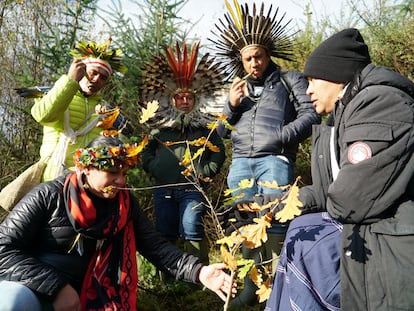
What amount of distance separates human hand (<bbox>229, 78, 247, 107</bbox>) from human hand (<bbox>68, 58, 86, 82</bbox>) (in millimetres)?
1055

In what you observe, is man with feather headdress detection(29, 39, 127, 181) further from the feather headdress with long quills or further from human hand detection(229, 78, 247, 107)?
human hand detection(229, 78, 247, 107)

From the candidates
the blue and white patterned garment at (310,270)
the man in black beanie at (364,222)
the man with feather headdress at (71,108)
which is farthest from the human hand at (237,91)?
the blue and white patterned garment at (310,270)

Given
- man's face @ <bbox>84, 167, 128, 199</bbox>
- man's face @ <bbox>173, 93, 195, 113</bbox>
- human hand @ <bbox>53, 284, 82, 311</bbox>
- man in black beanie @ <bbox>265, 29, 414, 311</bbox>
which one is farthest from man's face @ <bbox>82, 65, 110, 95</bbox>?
man in black beanie @ <bbox>265, 29, 414, 311</bbox>

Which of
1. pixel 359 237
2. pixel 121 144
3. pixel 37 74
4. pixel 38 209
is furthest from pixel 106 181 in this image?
pixel 37 74

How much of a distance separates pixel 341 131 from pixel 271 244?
1.44 m

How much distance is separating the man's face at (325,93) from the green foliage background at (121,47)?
201 centimetres

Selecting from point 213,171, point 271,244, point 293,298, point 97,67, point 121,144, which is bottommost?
A: point 271,244

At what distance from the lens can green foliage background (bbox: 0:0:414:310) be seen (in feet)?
15.0

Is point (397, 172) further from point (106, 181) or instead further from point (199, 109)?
point (199, 109)

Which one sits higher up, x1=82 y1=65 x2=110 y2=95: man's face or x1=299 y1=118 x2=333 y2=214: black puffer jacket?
x1=82 y1=65 x2=110 y2=95: man's face

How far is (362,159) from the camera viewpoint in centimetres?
162

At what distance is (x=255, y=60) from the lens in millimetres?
3254

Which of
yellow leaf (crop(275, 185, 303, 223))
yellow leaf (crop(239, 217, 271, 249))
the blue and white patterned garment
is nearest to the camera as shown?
yellow leaf (crop(275, 185, 303, 223))

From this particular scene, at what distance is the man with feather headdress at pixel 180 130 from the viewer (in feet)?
11.4
